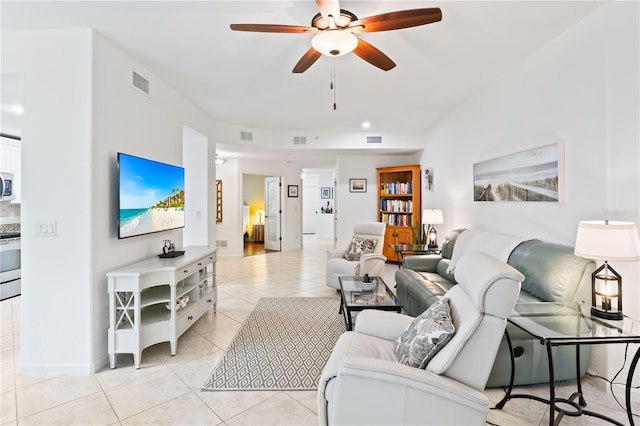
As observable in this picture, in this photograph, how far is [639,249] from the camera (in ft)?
5.54

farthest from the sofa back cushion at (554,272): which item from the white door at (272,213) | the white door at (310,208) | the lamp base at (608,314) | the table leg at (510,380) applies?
the white door at (310,208)

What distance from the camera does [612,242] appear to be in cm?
171

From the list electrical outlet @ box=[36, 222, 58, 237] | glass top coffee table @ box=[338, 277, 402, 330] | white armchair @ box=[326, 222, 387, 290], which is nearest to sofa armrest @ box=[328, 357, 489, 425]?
glass top coffee table @ box=[338, 277, 402, 330]

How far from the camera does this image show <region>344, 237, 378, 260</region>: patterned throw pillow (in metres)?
4.36

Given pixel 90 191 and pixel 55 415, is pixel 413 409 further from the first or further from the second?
pixel 90 191

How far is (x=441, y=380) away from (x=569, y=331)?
0.89 m

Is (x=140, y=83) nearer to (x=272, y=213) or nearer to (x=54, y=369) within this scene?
(x=54, y=369)

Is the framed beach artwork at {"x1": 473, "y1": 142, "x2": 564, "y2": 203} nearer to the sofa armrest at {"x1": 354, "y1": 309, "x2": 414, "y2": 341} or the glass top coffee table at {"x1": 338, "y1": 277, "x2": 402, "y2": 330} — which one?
the glass top coffee table at {"x1": 338, "y1": 277, "x2": 402, "y2": 330}

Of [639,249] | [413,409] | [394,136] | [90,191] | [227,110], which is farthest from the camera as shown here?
[394,136]

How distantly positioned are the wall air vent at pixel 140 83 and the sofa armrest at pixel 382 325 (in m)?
2.84

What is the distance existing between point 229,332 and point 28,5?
2.96 m

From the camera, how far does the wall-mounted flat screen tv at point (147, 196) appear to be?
8.38 feet

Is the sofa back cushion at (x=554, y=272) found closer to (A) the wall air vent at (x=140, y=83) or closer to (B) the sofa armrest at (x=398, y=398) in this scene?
(B) the sofa armrest at (x=398, y=398)

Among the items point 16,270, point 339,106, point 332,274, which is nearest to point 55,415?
point 332,274
